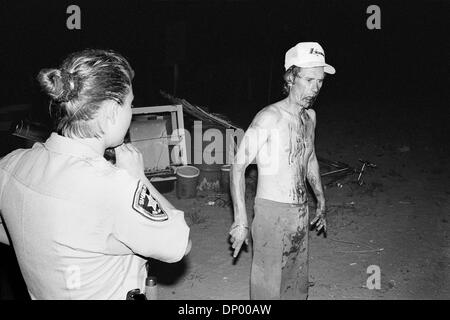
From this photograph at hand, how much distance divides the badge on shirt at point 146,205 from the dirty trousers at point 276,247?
235 cm

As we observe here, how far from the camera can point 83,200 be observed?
1.64m

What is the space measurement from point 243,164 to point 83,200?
7.90ft

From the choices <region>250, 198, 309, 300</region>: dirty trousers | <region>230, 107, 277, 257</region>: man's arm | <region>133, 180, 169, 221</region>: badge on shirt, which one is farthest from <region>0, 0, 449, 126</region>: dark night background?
<region>133, 180, 169, 221</region>: badge on shirt

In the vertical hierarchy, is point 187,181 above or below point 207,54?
below

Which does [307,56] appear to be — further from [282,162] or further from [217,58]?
[217,58]

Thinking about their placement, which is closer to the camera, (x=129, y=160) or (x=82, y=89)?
(x=82, y=89)

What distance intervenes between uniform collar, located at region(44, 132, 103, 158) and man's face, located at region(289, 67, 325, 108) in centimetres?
266

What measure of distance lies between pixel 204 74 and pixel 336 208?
11082 millimetres

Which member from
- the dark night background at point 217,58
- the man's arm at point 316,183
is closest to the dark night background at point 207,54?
the dark night background at point 217,58

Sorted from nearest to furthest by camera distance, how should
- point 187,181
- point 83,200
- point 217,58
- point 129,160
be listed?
1. point 83,200
2. point 129,160
3. point 187,181
4. point 217,58

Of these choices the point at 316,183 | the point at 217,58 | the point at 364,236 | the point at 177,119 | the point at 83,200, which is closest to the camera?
the point at 83,200

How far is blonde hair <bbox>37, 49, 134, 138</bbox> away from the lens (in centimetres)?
173

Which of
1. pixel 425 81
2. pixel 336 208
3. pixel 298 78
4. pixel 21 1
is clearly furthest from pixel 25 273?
pixel 425 81

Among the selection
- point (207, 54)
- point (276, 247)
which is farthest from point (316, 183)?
point (207, 54)
